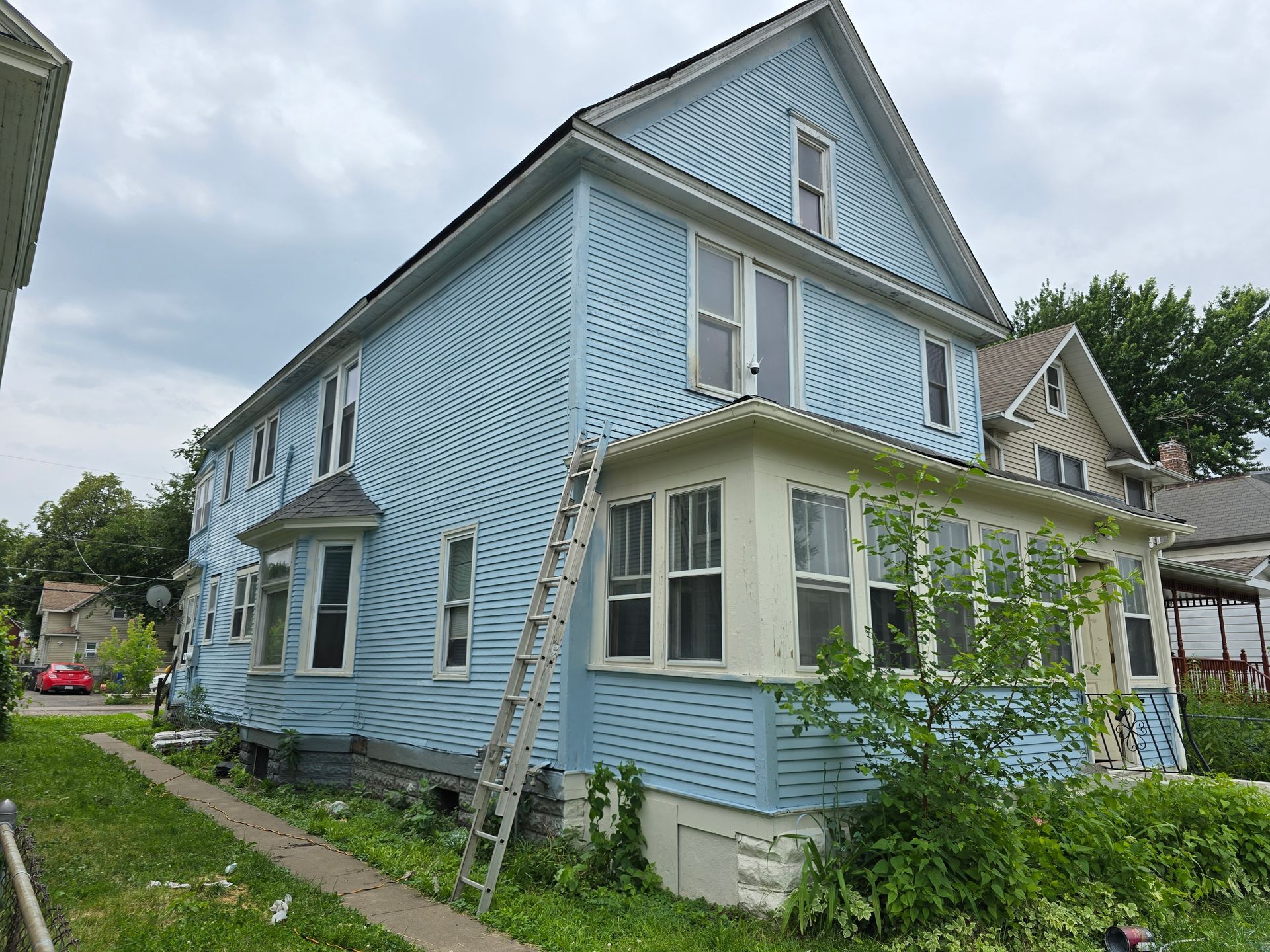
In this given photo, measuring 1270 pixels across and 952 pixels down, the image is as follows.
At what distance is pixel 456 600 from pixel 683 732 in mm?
3721

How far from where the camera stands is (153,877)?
6723 mm

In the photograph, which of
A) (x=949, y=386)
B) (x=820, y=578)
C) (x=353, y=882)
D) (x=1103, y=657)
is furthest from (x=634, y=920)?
(x=949, y=386)

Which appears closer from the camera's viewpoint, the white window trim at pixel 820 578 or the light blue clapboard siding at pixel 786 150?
the white window trim at pixel 820 578

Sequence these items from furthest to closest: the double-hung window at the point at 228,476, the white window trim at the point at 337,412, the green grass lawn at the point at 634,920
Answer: the double-hung window at the point at 228,476, the white window trim at the point at 337,412, the green grass lawn at the point at 634,920

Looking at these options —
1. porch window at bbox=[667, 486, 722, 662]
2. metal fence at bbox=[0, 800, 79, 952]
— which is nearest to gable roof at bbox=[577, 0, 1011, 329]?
porch window at bbox=[667, 486, 722, 662]

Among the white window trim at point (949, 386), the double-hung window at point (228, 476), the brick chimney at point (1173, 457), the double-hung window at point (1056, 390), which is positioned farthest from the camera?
the brick chimney at point (1173, 457)

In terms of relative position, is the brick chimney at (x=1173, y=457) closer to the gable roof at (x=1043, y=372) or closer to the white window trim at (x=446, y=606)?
the gable roof at (x=1043, y=372)

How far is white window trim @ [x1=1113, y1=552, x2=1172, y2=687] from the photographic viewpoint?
10625mm

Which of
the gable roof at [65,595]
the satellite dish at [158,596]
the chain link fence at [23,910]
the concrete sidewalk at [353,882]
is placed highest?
the gable roof at [65,595]

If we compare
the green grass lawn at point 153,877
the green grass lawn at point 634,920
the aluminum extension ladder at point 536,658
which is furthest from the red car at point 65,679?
the aluminum extension ladder at point 536,658

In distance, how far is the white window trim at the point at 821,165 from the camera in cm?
1114

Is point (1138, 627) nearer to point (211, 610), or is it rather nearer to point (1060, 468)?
point (1060, 468)

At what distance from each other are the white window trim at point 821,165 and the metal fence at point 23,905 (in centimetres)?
1007

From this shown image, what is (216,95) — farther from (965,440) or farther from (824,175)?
(965,440)
